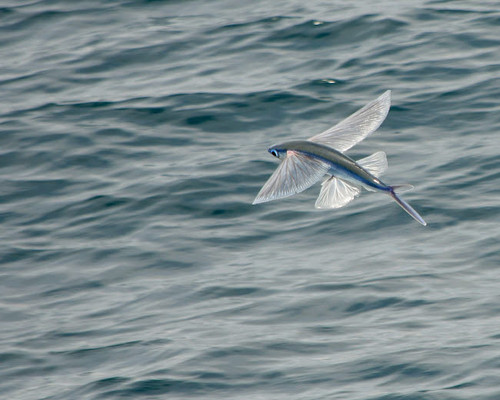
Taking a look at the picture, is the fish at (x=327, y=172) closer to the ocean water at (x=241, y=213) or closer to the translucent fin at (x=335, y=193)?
the translucent fin at (x=335, y=193)

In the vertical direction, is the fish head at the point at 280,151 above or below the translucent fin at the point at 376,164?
above

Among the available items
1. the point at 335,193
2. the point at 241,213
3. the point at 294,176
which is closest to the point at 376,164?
the point at 335,193

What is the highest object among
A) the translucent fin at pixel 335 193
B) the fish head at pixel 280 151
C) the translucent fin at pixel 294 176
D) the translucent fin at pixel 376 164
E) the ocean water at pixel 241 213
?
the fish head at pixel 280 151

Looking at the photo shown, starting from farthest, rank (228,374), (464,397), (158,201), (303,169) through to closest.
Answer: (158,201) → (228,374) → (464,397) → (303,169)

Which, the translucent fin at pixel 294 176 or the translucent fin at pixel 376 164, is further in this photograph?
the translucent fin at pixel 376 164

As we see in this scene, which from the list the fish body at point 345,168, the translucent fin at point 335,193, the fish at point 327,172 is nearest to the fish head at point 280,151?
the fish at point 327,172

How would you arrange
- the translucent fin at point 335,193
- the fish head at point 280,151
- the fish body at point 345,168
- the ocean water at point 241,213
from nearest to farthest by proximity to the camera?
the fish body at point 345,168, the fish head at point 280,151, the translucent fin at point 335,193, the ocean water at point 241,213

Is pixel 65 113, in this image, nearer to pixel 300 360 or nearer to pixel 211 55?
pixel 211 55

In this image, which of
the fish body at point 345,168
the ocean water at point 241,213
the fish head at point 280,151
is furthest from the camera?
the ocean water at point 241,213

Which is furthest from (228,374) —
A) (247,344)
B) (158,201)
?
(158,201)
